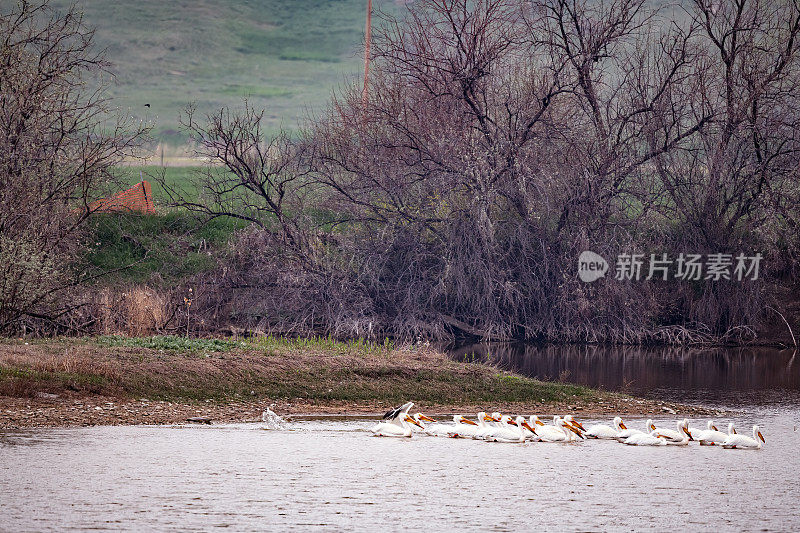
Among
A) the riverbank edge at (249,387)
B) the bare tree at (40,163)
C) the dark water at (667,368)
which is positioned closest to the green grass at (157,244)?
the bare tree at (40,163)

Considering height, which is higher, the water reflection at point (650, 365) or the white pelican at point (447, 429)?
the water reflection at point (650, 365)

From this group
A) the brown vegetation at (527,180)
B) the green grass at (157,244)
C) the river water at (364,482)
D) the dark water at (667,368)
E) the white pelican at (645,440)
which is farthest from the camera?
the green grass at (157,244)

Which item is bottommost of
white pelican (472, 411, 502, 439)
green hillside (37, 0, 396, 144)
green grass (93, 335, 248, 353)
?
white pelican (472, 411, 502, 439)

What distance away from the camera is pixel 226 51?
12612cm

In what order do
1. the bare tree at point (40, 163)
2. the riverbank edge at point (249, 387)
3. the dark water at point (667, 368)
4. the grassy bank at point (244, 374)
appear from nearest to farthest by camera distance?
the riverbank edge at point (249, 387) < the grassy bank at point (244, 374) < the bare tree at point (40, 163) < the dark water at point (667, 368)

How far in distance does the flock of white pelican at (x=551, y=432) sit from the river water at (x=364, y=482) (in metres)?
0.20

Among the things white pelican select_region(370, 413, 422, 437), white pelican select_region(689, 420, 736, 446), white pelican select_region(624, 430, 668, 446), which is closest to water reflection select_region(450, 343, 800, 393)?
white pelican select_region(689, 420, 736, 446)

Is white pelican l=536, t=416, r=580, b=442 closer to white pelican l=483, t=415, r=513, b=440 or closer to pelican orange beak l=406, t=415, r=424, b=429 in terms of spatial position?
white pelican l=483, t=415, r=513, b=440

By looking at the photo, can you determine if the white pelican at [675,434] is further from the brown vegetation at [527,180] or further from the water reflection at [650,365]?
the brown vegetation at [527,180]

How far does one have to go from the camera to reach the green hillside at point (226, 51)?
108312 millimetres

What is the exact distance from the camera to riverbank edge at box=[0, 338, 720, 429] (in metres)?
15.6

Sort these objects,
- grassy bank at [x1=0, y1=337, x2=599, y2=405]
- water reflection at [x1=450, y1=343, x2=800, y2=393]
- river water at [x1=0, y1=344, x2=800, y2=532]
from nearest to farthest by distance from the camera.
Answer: river water at [x1=0, y1=344, x2=800, y2=532], grassy bank at [x1=0, y1=337, x2=599, y2=405], water reflection at [x1=450, y1=343, x2=800, y2=393]

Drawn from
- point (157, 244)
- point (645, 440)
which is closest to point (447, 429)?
point (645, 440)

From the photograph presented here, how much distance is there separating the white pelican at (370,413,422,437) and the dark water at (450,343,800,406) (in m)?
8.01
